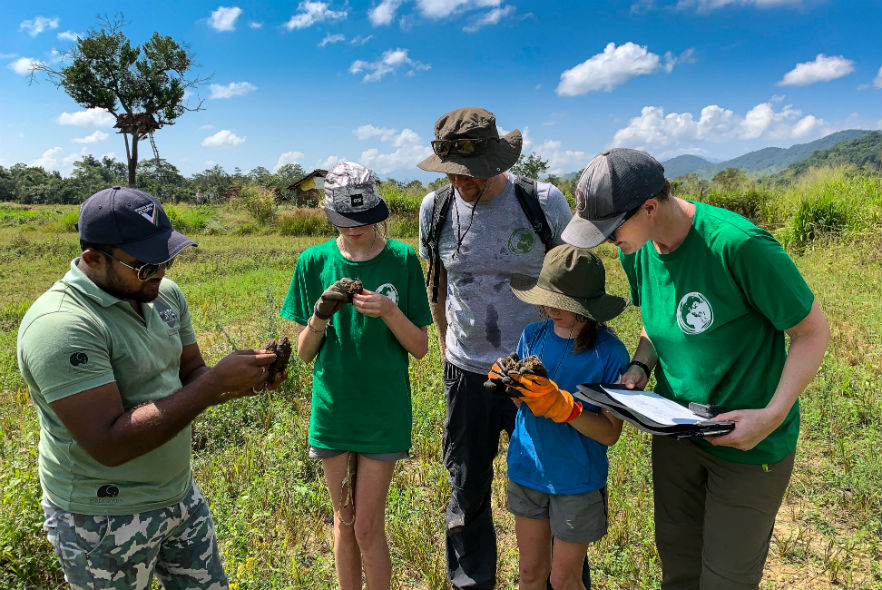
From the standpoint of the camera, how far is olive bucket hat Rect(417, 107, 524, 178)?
2.48 metres

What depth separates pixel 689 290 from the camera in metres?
1.90

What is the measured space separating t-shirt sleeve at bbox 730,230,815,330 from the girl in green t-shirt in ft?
4.12

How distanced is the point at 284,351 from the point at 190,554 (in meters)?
0.80

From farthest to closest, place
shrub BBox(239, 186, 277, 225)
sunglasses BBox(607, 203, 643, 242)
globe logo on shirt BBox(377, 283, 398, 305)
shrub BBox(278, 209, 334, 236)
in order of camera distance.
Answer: shrub BBox(239, 186, 277, 225), shrub BBox(278, 209, 334, 236), globe logo on shirt BBox(377, 283, 398, 305), sunglasses BBox(607, 203, 643, 242)

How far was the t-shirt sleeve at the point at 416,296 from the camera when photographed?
95.7 inches

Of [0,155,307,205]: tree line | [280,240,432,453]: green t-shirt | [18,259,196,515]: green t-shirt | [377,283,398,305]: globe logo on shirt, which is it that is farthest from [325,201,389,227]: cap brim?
[0,155,307,205]: tree line

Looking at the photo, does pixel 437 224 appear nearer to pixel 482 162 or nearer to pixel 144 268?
pixel 482 162

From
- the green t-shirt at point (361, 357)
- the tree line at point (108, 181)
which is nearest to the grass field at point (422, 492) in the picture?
the green t-shirt at point (361, 357)

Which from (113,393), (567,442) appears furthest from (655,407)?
(113,393)

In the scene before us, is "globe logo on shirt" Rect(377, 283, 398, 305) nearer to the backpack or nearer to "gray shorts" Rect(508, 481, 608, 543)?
the backpack

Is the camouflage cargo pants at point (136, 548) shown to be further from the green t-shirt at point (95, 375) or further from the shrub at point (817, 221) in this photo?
the shrub at point (817, 221)

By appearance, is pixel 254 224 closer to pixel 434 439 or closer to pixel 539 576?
pixel 434 439

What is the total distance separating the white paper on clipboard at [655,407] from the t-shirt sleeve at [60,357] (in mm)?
1598

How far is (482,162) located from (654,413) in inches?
52.5
